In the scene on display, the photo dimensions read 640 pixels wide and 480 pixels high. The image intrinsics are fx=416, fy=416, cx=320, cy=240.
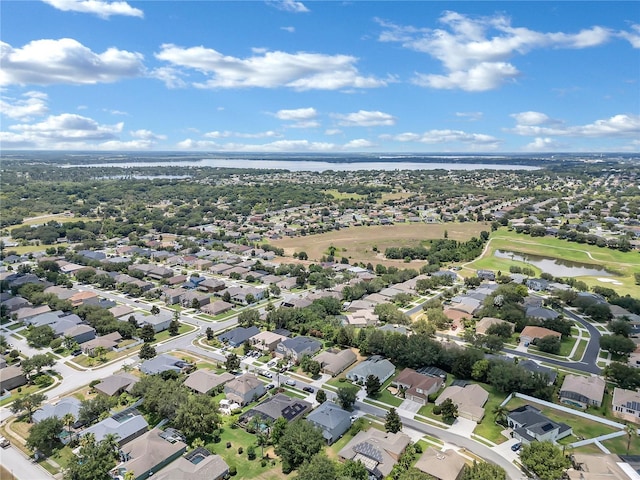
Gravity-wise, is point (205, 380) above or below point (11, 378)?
above

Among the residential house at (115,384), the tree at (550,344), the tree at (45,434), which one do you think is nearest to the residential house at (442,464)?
the tree at (550,344)

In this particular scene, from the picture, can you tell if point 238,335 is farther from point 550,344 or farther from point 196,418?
point 550,344

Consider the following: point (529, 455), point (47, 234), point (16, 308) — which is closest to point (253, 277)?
point (16, 308)

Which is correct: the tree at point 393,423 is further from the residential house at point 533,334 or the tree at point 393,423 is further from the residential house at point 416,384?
the residential house at point 533,334

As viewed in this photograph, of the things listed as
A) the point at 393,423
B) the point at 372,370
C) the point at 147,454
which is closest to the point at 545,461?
the point at 393,423

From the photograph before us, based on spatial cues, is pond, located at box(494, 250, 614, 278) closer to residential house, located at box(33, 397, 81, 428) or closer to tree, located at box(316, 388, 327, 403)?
tree, located at box(316, 388, 327, 403)

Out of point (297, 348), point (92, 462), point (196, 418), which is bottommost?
point (297, 348)
